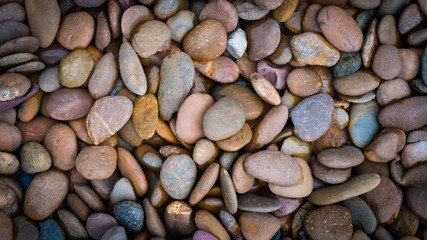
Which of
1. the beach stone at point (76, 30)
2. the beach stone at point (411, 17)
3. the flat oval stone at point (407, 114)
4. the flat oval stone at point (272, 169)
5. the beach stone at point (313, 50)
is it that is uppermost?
the beach stone at point (411, 17)

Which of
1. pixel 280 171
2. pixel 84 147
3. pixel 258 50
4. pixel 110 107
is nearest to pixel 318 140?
pixel 280 171

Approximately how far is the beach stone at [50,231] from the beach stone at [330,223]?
1176 millimetres

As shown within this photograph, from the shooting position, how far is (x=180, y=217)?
5.00 feet

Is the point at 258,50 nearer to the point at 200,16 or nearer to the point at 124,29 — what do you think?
the point at 200,16

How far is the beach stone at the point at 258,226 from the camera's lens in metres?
1.50

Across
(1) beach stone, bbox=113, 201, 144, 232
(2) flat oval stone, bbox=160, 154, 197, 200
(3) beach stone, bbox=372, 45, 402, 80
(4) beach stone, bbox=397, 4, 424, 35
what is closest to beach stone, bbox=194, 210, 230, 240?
(2) flat oval stone, bbox=160, 154, 197, 200

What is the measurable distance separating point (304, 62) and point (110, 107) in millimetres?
1022

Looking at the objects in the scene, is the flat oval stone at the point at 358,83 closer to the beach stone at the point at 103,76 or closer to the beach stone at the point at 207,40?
the beach stone at the point at 207,40

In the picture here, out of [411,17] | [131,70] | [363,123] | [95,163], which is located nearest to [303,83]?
[363,123]

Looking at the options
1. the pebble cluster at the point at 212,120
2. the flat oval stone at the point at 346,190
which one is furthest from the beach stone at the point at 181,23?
the flat oval stone at the point at 346,190

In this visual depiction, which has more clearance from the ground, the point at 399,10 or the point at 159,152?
the point at 399,10

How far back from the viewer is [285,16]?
1.65 m

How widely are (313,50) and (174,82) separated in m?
0.74

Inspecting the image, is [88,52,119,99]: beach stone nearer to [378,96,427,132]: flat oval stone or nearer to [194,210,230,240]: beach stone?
[194,210,230,240]: beach stone
